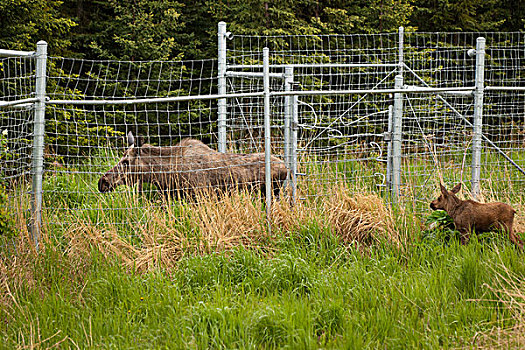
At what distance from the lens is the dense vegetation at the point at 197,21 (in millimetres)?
14523

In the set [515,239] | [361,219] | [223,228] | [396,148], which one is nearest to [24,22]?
[223,228]

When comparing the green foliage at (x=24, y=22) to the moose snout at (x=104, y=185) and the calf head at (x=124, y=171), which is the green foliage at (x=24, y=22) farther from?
the moose snout at (x=104, y=185)

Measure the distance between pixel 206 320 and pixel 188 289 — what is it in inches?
24.2

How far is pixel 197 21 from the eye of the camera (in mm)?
17625

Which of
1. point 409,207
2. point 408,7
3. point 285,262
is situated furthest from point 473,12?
point 285,262

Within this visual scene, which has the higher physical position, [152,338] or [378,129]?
[378,129]

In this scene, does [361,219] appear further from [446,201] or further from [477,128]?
[477,128]

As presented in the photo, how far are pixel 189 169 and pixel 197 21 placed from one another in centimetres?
1107

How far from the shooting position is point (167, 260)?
5789 mm

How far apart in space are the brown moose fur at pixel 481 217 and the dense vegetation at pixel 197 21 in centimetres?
998

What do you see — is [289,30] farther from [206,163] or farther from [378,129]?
[206,163]

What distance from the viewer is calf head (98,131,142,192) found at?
7.49 m

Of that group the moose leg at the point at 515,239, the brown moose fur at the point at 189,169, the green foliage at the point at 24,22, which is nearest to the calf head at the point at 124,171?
the brown moose fur at the point at 189,169

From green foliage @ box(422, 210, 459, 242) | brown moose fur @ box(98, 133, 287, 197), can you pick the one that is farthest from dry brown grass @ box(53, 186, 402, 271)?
brown moose fur @ box(98, 133, 287, 197)
